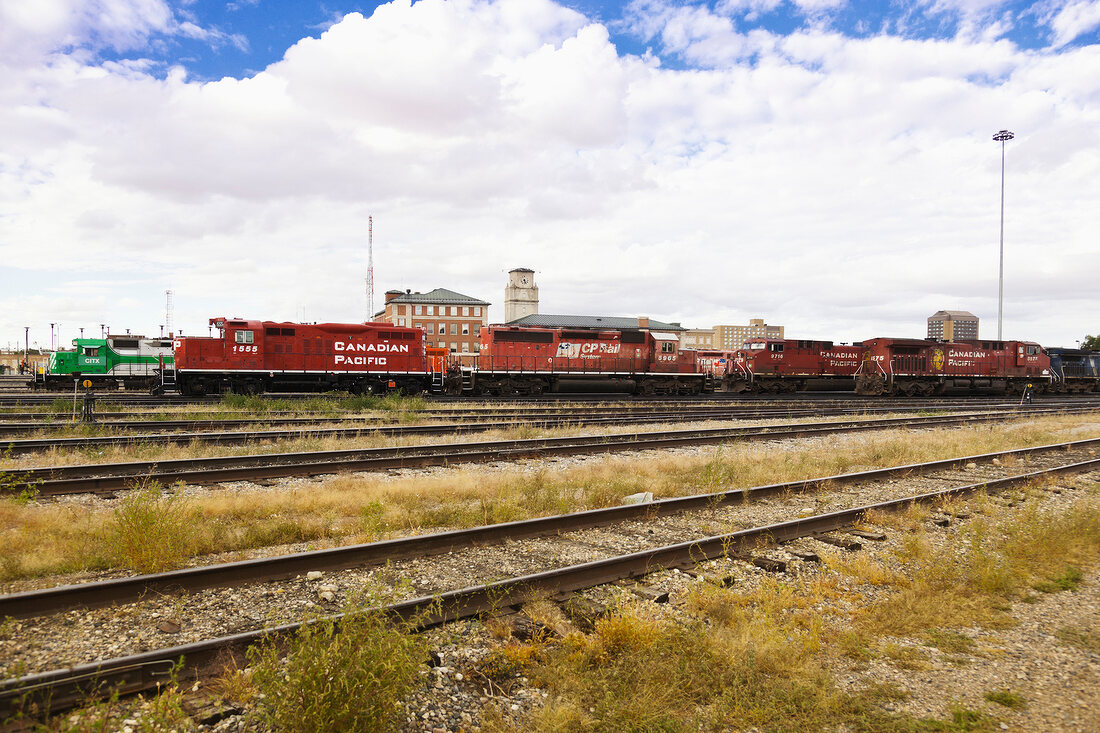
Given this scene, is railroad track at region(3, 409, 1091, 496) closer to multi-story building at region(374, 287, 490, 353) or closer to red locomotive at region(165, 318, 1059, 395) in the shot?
red locomotive at region(165, 318, 1059, 395)

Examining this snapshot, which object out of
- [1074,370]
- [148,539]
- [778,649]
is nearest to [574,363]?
[148,539]

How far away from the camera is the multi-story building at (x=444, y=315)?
93875 mm

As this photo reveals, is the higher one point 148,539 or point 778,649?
point 148,539

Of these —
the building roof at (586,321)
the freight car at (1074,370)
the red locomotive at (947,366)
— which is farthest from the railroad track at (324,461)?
the building roof at (586,321)

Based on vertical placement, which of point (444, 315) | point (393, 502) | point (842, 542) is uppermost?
point (444, 315)

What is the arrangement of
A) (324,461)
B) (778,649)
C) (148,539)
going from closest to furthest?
(778,649) < (148,539) < (324,461)

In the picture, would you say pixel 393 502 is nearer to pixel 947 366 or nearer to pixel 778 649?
pixel 778 649

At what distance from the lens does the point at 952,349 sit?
3584cm

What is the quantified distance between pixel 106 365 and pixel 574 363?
24.7 meters

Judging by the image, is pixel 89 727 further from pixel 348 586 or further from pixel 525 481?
pixel 525 481

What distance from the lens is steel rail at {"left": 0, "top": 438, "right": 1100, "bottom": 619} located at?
15.2 feet

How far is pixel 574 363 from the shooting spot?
2945 cm

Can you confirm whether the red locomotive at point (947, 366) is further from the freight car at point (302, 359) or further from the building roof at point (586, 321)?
the building roof at point (586, 321)

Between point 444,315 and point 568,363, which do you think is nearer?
point 568,363
